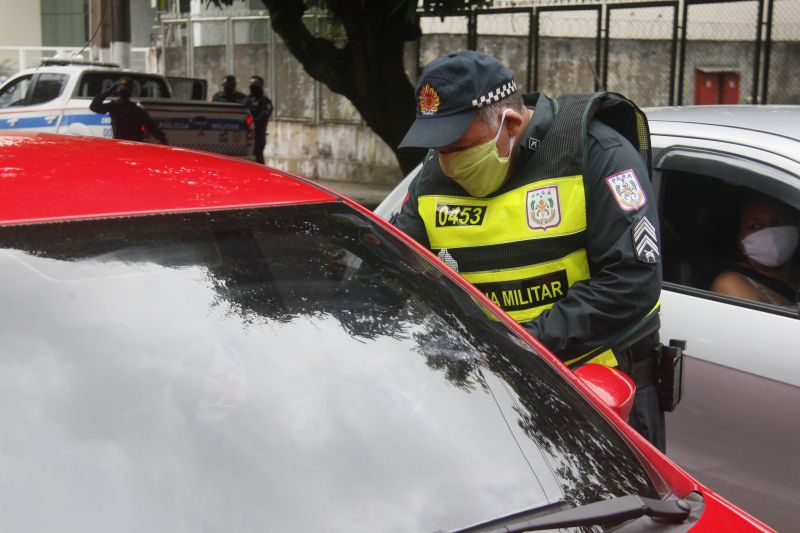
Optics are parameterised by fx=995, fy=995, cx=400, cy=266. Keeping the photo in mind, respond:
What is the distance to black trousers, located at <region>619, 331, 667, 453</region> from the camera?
8.86 feet

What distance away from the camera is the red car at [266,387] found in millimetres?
1586

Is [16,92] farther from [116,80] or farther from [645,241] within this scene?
[645,241]

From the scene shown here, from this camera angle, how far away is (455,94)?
2596 millimetres

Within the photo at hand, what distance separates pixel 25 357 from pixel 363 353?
61 cm

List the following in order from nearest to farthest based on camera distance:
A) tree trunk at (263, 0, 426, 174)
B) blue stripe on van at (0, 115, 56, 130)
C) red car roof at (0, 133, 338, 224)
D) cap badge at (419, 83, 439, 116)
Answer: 1. red car roof at (0, 133, 338, 224)
2. cap badge at (419, 83, 439, 116)
3. tree trunk at (263, 0, 426, 174)
4. blue stripe on van at (0, 115, 56, 130)

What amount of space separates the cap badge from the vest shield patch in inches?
13.5

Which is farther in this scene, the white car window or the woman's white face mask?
the white car window

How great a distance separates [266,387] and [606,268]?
1.11 m

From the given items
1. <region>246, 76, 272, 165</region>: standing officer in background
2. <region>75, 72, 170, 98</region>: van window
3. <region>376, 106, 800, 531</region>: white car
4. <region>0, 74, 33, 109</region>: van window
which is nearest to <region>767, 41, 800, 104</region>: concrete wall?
<region>246, 76, 272, 165</region>: standing officer in background

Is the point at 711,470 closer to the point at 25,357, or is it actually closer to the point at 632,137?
the point at 632,137

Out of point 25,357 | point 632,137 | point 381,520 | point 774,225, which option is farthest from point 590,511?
point 774,225

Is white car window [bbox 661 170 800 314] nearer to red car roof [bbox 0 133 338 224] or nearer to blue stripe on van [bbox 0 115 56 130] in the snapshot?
red car roof [bbox 0 133 338 224]

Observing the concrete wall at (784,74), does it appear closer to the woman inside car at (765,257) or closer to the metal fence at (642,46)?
the metal fence at (642,46)

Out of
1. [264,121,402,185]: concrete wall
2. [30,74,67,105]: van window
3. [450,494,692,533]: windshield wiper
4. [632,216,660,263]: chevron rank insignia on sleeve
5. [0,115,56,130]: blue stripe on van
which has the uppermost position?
[30,74,67,105]: van window
